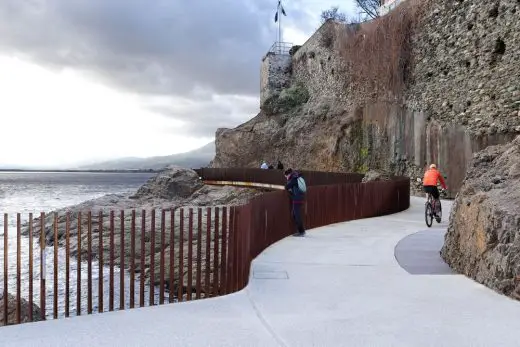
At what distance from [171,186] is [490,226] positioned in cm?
3112

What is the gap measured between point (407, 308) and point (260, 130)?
43.1 meters

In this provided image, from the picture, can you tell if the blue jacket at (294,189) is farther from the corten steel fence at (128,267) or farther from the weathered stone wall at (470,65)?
the weathered stone wall at (470,65)

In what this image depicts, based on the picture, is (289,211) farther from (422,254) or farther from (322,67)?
(322,67)

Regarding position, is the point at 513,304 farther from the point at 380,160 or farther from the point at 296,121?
the point at 296,121

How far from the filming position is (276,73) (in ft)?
176

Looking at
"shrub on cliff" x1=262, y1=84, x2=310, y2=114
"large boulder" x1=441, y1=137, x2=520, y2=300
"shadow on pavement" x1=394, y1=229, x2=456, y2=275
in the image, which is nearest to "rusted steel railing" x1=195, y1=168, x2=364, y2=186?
"shadow on pavement" x1=394, y1=229, x2=456, y2=275

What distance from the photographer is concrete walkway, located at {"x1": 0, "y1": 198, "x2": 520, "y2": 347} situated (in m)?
4.87

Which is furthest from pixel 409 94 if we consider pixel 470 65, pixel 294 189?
pixel 294 189

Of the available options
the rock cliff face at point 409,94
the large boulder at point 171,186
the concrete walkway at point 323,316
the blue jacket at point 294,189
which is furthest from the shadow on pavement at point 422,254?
the large boulder at point 171,186

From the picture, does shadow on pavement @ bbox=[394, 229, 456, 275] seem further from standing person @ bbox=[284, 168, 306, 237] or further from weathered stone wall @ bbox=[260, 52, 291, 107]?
weathered stone wall @ bbox=[260, 52, 291, 107]

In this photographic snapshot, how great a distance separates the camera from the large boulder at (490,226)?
662 centimetres

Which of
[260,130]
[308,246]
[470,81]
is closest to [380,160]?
[470,81]

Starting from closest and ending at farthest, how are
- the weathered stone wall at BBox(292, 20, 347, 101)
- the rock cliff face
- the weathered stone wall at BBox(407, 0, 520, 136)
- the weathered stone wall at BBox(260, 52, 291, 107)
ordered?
the weathered stone wall at BBox(407, 0, 520, 136)
the rock cliff face
the weathered stone wall at BBox(292, 20, 347, 101)
the weathered stone wall at BBox(260, 52, 291, 107)

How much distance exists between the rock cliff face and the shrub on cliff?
1.03m
